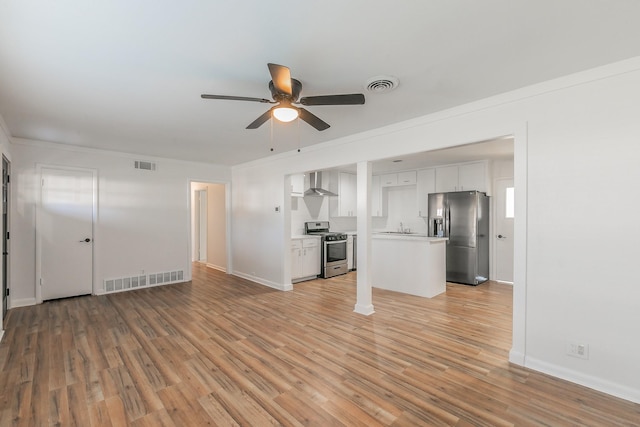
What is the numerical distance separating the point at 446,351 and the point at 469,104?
96.2 inches

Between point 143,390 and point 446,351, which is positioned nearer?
point 143,390

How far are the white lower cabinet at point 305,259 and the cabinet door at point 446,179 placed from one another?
9.49ft

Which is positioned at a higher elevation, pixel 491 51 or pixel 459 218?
pixel 491 51

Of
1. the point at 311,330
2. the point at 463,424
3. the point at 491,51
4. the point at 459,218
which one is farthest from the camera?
the point at 459,218

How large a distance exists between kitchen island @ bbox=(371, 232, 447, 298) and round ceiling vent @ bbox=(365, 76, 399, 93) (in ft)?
9.44

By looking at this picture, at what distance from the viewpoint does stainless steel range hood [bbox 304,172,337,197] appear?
6.70 metres

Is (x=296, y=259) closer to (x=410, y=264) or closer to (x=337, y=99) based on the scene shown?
(x=410, y=264)

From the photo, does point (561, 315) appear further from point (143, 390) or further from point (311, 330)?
point (143, 390)

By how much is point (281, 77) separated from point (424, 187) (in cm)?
534

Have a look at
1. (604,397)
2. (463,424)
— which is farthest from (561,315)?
(463,424)

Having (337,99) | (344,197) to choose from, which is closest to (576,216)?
(337,99)

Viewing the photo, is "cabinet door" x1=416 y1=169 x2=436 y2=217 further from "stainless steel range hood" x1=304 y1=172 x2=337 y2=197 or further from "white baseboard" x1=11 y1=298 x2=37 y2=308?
"white baseboard" x1=11 y1=298 x2=37 y2=308

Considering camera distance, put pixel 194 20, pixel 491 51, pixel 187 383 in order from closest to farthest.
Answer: pixel 194 20 → pixel 491 51 → pixel 187 383

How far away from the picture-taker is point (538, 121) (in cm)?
254
